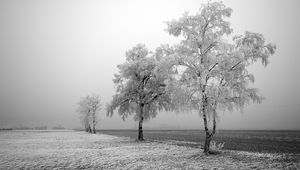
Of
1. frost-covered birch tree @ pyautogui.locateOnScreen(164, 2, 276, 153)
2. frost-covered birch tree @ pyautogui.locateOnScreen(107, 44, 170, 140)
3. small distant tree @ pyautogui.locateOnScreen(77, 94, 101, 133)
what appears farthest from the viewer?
small distant tree @ pyautogui.locateOnScreen(77, 94, 101, 133)

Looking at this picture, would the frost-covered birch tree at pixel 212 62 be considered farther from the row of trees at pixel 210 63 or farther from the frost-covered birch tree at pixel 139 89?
the frost-covered birch tree at pixel 139 89

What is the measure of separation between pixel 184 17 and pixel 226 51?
5.02 metres

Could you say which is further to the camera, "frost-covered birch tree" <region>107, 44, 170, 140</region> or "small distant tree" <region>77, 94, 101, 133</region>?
"small distant tree" <region>77, 94, 101, 133</region>

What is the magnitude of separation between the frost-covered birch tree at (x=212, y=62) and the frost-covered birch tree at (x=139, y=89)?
1482 cm

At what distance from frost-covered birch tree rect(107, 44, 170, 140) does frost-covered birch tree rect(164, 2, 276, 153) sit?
1482 cm

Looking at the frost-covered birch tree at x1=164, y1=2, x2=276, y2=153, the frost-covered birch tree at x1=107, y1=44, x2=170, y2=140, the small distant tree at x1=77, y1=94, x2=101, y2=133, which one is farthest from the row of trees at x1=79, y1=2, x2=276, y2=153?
the small distant tree at x1=77, y1=94, x2=101, y2=133

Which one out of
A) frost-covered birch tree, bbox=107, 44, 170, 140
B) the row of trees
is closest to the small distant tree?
frost-covered birch tree, bbox=107, 44, 170, 140

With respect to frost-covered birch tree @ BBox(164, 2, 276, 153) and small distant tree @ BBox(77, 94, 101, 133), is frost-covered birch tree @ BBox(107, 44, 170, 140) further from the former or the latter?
small distant tree @ BBox(77, 94, 101, 133)

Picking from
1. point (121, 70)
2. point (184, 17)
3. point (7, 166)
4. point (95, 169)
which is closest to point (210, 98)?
point (184, 17)

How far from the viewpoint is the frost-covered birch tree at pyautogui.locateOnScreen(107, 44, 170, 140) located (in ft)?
123

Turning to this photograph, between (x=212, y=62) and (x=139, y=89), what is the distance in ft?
64.2

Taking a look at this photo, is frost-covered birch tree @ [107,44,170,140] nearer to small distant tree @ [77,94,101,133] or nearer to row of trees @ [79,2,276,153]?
row of trees @ [79,2,276,153]

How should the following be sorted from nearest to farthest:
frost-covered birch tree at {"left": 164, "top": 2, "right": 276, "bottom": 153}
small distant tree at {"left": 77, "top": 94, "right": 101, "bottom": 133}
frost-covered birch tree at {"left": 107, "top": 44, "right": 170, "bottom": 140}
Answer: frost-covered birch tree at {"left": 164, "top": 2, "right": 276, "bottom": 153} → frost-covered birch tree at {"left": 107, "top": 44, "right": 170, "bottom": 140} → small distant tree at {"left": 77, "top": 94, "right": 101, "bottom": 133}

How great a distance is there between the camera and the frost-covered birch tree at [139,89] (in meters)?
37.4
